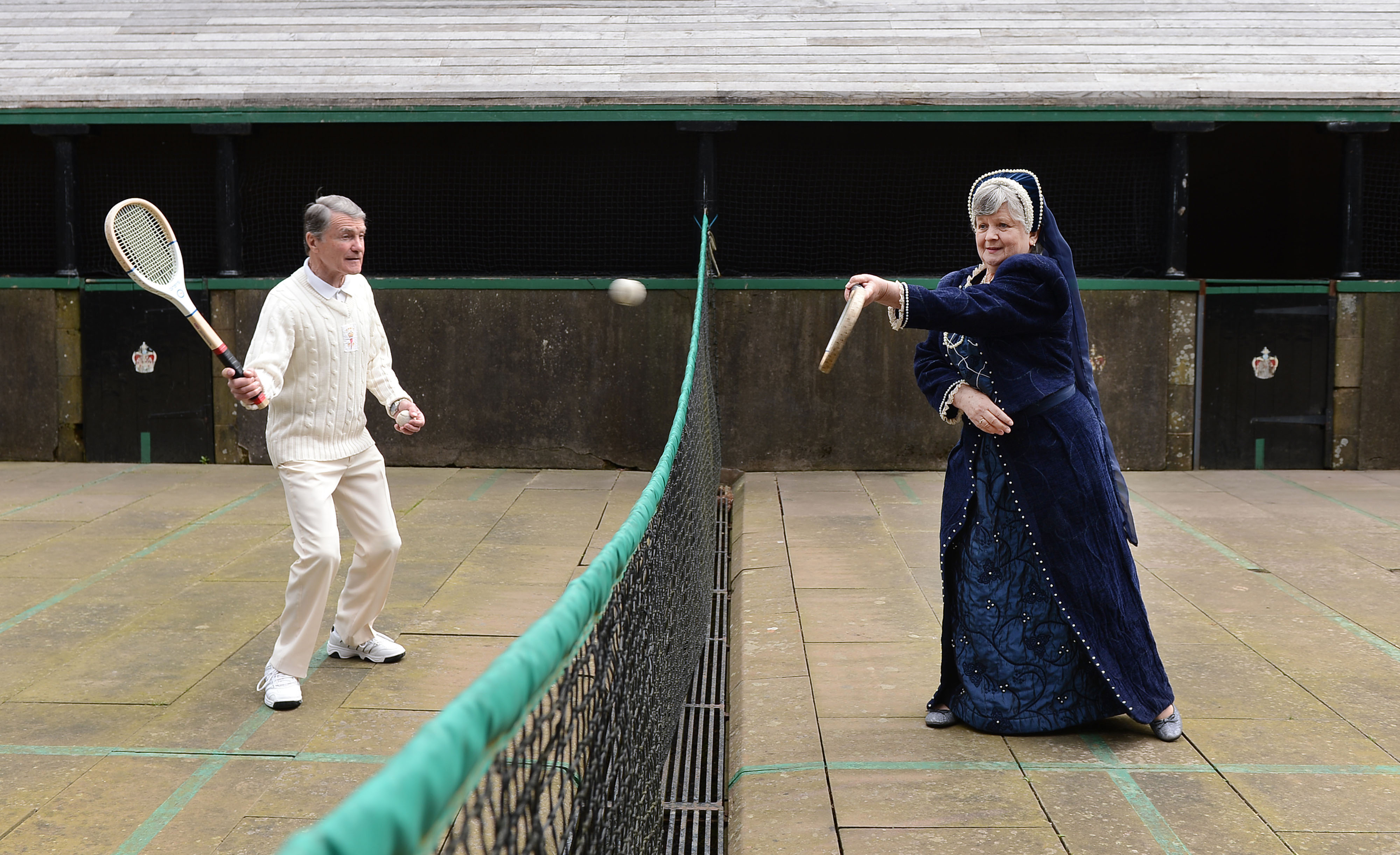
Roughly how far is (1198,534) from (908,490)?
8.03 feet

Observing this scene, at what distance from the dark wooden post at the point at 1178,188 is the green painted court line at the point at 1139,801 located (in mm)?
7459

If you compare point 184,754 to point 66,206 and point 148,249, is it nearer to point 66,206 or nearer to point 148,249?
point 148,249

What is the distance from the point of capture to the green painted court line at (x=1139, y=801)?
3781mm

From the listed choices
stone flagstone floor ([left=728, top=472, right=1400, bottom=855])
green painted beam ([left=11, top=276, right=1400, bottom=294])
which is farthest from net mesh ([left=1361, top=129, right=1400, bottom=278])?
stone flagstone floor ([left=728, top=472, right=1400, bottom=855])

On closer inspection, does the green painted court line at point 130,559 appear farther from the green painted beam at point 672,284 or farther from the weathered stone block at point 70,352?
the weathered stone block at point 70,352

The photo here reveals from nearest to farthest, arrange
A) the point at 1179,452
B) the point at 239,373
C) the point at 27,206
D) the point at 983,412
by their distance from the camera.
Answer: the point at 983,412
the point at 239,373
the point at 1179,452
the point at 27,206

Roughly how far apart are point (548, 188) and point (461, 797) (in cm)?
1074

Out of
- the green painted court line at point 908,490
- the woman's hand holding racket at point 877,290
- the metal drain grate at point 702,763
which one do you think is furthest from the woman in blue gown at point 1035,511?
the green painted court line at point 908,490

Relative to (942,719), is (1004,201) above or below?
above

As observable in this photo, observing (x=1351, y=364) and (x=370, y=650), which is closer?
(x=370, y=650)

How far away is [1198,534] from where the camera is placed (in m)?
8.52

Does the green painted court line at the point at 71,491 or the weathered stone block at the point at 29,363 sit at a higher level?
the weathered stone block at the point at 29,363

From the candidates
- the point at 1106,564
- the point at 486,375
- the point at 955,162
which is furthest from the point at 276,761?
the point at 955,162

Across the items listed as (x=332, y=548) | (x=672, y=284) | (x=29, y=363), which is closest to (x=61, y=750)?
(x=332, y=548)
